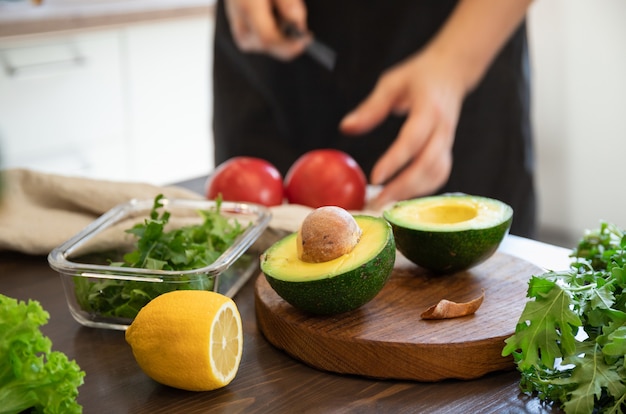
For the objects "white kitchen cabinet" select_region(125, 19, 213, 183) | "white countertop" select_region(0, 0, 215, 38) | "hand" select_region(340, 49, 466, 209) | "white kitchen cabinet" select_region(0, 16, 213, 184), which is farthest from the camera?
"white kitchen cabinet" select_region(125, 19, 213, 183)

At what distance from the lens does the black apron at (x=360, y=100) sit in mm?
1962

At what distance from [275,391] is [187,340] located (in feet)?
0.36

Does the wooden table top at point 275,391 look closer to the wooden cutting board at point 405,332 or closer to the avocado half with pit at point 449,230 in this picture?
the wooden cutting board at point 405,332

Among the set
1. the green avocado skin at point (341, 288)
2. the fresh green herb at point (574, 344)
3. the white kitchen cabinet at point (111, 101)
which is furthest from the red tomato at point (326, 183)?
the white kitchen cabinet at point (111, 101)

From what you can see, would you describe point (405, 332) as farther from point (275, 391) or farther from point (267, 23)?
point (267, 23)

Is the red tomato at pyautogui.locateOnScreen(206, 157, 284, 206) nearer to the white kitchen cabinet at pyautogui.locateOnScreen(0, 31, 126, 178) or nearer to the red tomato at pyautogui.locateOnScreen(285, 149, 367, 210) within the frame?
the red tomato at pyautogui.locateOnScreen(285, 149, 367, 210)

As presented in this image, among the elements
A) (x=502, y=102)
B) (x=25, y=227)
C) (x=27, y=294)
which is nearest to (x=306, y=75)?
(x=502, y=102)

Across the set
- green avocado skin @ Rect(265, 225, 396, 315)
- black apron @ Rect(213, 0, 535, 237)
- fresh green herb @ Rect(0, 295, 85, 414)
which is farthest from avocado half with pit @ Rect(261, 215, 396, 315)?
black apron @ Rect(213, 0, 535, 237)

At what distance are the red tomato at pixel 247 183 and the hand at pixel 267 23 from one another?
328 millimetres

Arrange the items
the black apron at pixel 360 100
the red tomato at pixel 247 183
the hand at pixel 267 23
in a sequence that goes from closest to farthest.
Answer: the red tomato at pixel 247 183, the hand at pixel 267 23, the black apron at pixel 360 100

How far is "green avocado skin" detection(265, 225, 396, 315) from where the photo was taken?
0.93 metres

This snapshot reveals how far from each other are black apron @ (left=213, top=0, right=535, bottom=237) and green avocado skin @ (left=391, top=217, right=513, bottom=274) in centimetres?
84

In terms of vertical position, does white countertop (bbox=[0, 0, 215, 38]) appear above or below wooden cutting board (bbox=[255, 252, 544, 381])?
above

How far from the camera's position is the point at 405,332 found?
953 millimetres
